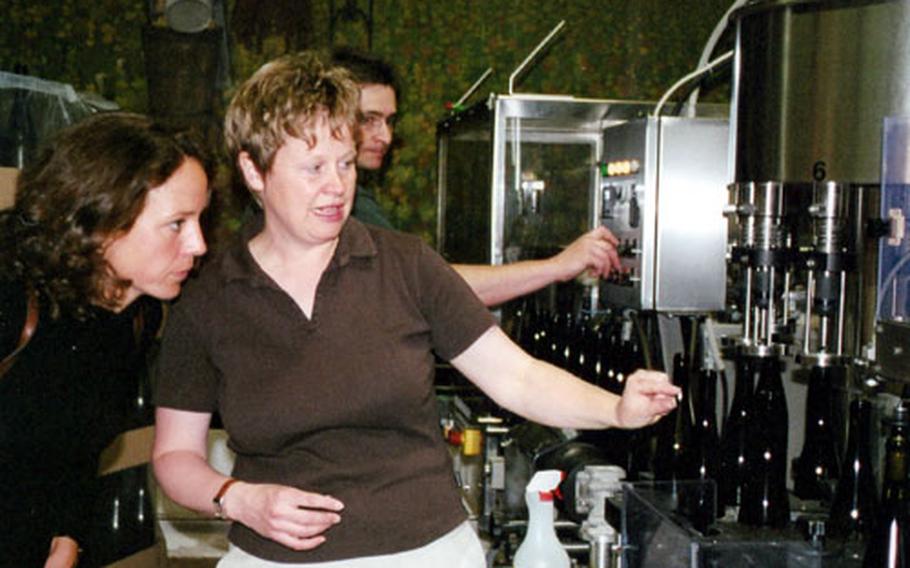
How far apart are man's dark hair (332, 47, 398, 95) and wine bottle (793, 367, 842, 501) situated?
1249 millimetres

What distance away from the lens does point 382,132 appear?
2760 mm

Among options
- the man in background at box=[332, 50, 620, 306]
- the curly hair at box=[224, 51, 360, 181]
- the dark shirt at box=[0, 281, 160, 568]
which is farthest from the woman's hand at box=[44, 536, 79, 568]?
the man in background at box=[332, 50, 620, 306]

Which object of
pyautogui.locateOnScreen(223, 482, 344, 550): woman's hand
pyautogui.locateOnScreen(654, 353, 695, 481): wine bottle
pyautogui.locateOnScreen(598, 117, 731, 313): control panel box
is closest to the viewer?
pyautogui.locateOnScreen(223, 482, 344, 550): woman's hand

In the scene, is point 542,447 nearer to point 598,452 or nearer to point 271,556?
point 598,452

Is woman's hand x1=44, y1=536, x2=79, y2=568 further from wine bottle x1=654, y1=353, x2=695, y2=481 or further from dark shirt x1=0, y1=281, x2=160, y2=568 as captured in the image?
wine bottle x1=654, y1=353, x2=695, y2=481

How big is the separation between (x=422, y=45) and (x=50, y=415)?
3.59 m

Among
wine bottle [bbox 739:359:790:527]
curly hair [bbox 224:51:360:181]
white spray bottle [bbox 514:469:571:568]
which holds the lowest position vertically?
white spray bottle [bbox 514:469:571:568]

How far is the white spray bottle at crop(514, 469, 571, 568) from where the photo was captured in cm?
209

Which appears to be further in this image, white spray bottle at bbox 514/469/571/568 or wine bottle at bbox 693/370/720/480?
wine bottle at bbox 693/370/720/480

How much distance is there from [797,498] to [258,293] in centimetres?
111

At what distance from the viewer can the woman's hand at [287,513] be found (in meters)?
1.52

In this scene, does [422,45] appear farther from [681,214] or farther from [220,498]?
[220,498]

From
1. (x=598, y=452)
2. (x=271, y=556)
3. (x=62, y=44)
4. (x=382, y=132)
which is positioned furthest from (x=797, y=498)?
(x=62, y=44)

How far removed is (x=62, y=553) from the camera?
195 cm
